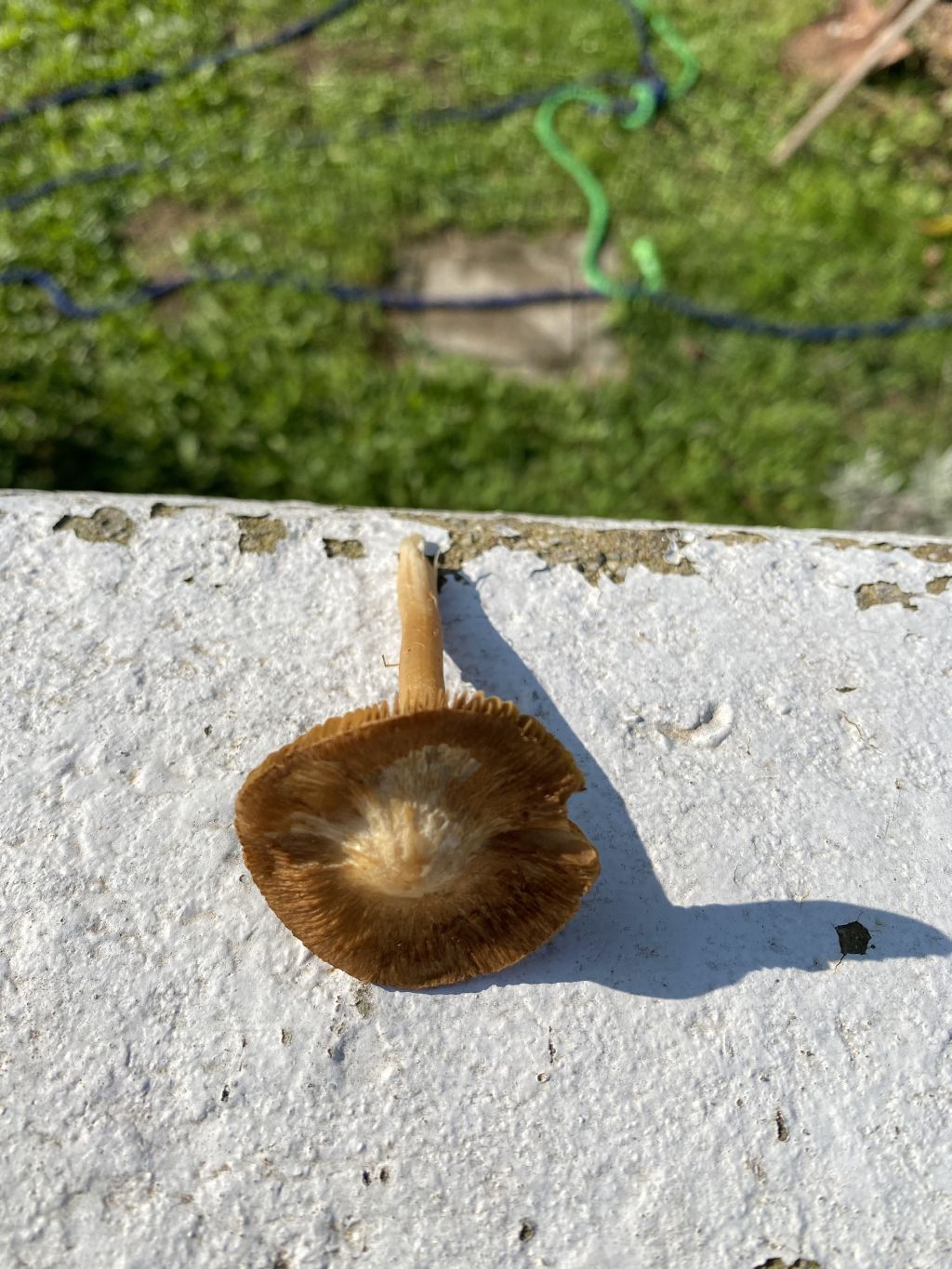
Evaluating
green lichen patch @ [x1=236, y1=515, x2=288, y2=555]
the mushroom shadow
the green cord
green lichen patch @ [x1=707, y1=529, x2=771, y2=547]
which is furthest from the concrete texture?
the mushroom shadow

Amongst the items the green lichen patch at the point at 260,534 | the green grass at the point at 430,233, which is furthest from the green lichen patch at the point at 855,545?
the green grass at the point at 430,233

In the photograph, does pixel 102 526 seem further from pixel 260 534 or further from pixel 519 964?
pixel 519 964

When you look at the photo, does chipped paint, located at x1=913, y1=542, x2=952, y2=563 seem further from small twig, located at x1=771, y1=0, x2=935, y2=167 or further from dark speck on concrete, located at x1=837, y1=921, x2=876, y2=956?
small twig, located at x1=771, y1=0, x2=935, y2=167

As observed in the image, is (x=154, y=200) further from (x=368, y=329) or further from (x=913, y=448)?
(x=913, y=448)

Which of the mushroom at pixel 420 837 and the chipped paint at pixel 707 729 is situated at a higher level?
the chipped paint at pixel 707 729

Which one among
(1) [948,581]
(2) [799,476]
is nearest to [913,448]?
(2) [799,476]

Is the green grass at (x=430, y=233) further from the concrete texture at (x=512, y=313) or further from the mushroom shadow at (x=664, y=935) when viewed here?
the mushroom shadow at (x=664, y=935)

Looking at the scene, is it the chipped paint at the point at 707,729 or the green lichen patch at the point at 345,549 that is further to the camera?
the green lichen patch at the point at 345,549

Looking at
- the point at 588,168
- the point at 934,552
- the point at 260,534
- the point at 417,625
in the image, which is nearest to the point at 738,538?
the point at 934,552
